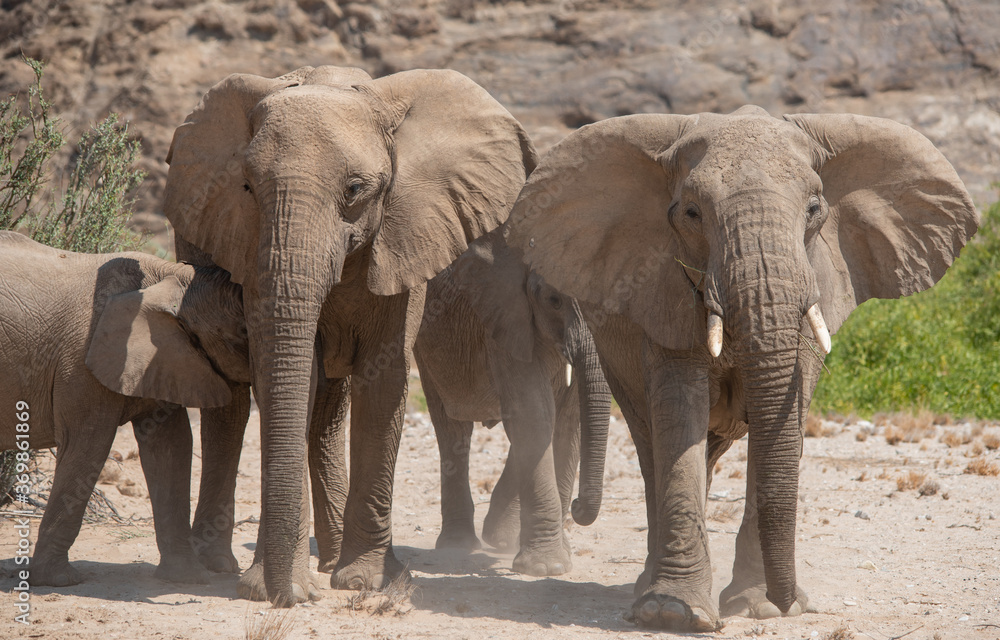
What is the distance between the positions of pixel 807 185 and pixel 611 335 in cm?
149

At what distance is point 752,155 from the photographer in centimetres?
436

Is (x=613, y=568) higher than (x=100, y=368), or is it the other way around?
(x=100, y=368)

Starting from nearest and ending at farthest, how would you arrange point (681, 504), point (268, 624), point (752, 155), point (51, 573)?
point (752, 155) < point (268, 624) < point (681, 504) < point (51, 573)

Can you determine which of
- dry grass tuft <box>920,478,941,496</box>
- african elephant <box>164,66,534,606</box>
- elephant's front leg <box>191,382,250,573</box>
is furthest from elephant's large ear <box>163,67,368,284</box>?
dry grass tuft <box>920,478,941,496</box>

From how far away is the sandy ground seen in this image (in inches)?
189

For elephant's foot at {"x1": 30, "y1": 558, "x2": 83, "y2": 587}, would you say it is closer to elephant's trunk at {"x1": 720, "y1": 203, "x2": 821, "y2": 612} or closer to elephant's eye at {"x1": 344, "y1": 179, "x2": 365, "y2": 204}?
elephant's eye at {"x1": 344, "y1": 179, "x2": 365, "y2": 204}

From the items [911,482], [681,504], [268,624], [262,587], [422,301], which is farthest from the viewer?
[911,482]

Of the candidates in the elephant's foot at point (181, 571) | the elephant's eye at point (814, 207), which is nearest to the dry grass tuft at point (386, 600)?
the elephant's foot at point (181, 571)

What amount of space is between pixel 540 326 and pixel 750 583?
88.3 inches

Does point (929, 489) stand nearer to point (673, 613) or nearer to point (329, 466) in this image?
point (673, 613)

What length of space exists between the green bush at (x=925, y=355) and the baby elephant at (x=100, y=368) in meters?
7.93

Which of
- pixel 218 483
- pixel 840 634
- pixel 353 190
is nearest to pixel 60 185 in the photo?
pixel 218 483

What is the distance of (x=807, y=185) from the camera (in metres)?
4.41

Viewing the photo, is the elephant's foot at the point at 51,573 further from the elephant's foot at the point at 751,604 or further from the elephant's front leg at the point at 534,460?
the elephant's foot at the point at 751,604
